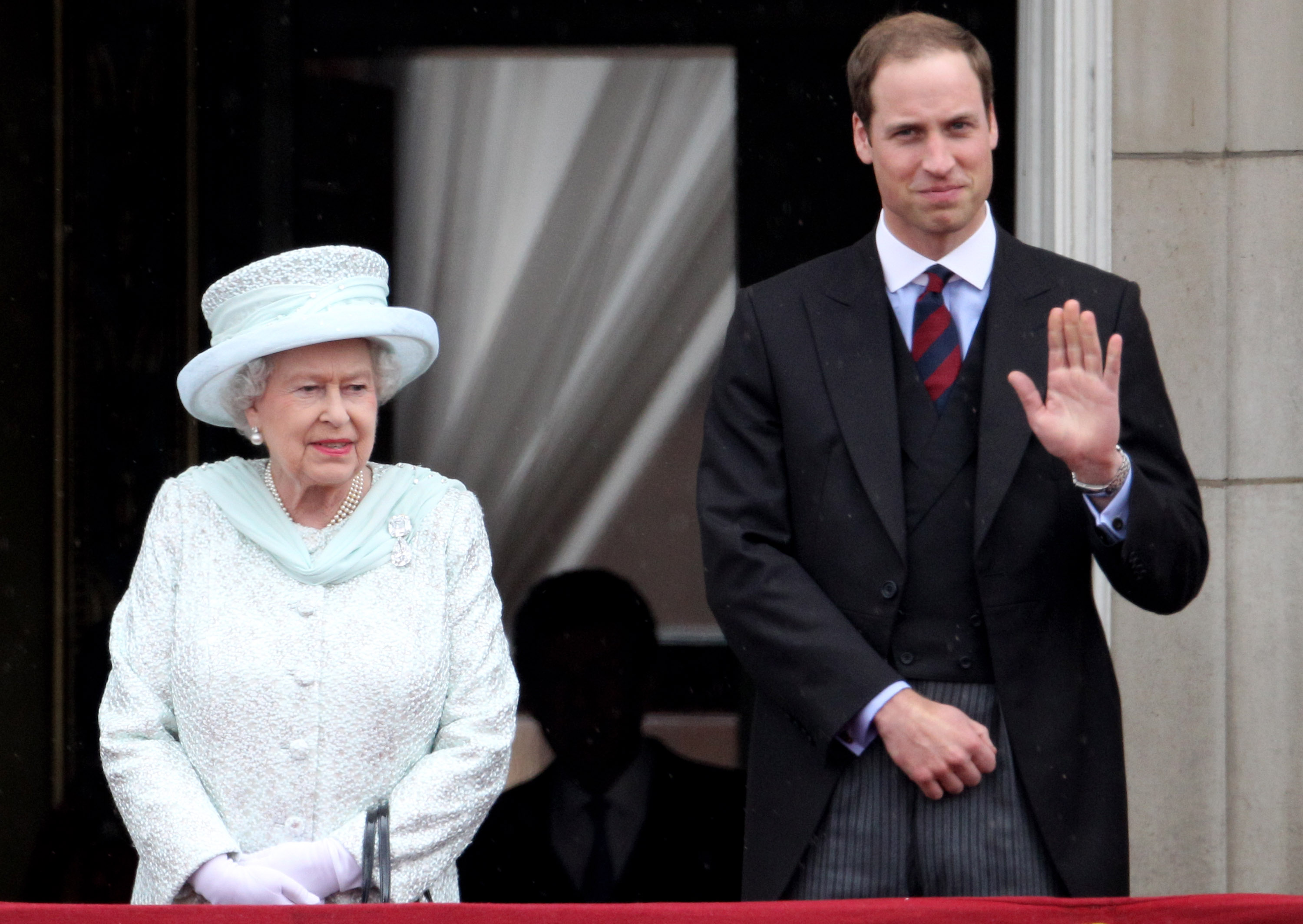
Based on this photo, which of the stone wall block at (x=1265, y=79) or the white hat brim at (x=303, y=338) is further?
the stone wall block at (x=1265, y=79)

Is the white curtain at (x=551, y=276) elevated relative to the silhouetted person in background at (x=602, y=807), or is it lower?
elevated

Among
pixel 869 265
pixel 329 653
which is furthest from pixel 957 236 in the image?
pixel 329 653

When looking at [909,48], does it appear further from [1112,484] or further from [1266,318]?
[1266,318]

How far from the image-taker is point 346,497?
9.27ft

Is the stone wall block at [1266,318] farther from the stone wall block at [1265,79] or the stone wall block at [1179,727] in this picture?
the stone wall block at [1179,727]

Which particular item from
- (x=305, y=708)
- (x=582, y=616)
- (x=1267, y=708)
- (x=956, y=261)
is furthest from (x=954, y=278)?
(x=582, y=616)

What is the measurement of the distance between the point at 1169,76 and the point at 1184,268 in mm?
452

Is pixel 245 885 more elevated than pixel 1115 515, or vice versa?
pixel 1115 515

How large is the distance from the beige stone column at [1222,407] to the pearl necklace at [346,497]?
1.96m

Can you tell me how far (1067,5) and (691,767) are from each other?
222 cm

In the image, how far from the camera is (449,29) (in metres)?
4.91

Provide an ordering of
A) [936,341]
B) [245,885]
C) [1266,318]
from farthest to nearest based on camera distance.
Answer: [1266,318]
[936,341]
[245,885]

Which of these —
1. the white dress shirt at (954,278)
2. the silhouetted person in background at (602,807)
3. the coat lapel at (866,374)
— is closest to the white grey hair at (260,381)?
the coat lapel at (866,374)

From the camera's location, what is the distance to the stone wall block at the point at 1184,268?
400 cm
